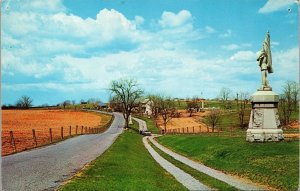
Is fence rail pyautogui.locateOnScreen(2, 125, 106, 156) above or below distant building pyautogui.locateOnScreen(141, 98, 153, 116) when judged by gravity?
below

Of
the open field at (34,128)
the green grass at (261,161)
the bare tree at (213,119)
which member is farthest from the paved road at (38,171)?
the bare tree at (213,119)

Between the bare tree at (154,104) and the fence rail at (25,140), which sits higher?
the bare tree at (154,104)

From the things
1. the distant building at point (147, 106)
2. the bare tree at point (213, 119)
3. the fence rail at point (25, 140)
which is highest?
the distant building at point (147, 106)

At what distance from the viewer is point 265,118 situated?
90.7ft

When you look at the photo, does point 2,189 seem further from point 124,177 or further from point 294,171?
point 294,171

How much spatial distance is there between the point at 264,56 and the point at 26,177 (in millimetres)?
17276

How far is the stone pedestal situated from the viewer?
90.1 ft

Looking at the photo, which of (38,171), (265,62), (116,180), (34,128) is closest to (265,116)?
(265,62)

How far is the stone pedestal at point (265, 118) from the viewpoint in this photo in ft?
90.1

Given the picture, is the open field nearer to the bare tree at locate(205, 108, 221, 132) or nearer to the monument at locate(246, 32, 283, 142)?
the monument at locate(246, 32, 283, 142)

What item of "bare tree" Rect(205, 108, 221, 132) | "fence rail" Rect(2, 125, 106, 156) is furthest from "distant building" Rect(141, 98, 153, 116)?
"fence rail" Rect(2, 125, 106, 156)

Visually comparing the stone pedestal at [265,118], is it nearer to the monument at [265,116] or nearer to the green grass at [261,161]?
the monument at [265,116]

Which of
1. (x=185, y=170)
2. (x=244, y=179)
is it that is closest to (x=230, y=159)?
(x=185, y=170)

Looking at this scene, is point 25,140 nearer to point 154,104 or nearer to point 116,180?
point 116,180
